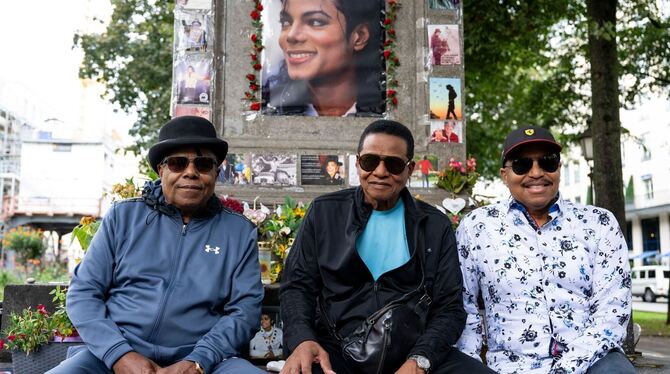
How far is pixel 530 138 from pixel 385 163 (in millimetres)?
822

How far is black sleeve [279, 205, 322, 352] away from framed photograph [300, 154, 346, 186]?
4.10m

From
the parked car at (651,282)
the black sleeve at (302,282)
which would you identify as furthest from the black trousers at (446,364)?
the parked car at (651,282)

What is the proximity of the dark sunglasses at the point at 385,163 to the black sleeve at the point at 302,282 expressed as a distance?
0.38 meters

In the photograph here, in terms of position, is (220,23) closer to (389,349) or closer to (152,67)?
(389,349)

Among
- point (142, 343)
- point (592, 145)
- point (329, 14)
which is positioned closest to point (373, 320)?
point (142, 343)

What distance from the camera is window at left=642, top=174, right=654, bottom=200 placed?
42.1 m

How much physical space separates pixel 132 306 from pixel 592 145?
10076mm

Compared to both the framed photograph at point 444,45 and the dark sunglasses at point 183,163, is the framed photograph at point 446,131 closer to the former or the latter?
the framed photograph at point 444,45

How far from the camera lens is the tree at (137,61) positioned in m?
18.5

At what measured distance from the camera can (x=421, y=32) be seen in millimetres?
8398

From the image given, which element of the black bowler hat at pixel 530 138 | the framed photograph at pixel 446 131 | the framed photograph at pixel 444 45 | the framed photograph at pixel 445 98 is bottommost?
the black bowler hat at pixel 530 138

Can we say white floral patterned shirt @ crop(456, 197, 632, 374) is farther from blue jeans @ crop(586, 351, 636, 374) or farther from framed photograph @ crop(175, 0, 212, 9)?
framed photograph @ crop(175, 0, 212, 9)

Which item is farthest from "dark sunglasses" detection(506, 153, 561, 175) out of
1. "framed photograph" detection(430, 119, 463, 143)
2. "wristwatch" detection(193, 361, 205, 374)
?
"framed photograph" detection(430, 119, 463, 143)

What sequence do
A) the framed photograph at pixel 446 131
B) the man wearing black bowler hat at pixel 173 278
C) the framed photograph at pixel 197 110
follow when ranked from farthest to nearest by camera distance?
the framed photograph at pixel 446 131 → the framed photograph at pixel 197 110 → the man wearing black bowler hat at pixel 173 278
